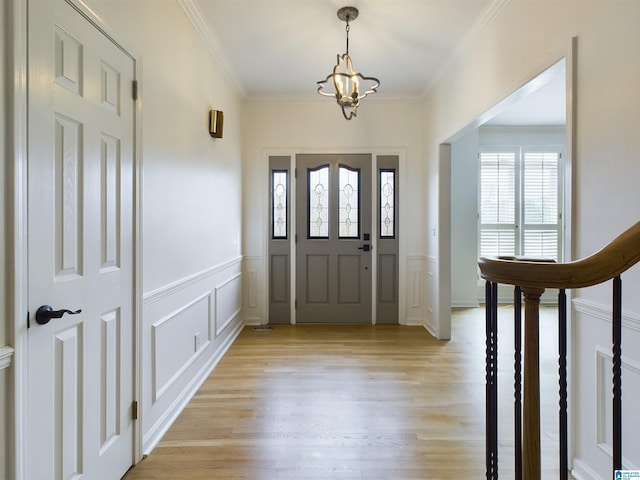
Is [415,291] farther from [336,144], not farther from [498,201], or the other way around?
[498,201]

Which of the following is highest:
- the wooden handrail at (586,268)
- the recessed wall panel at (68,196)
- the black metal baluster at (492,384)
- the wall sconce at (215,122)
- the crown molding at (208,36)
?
the crown molding at (208,36)

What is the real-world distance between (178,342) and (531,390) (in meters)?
2.21

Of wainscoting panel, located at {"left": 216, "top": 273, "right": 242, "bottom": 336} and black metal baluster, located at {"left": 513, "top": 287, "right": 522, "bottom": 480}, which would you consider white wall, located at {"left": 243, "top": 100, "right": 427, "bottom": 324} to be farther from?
black metal baluster, located at {"left": 513, "top": 287, "right": 522, "bottom": 480}

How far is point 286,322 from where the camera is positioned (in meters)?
4.55

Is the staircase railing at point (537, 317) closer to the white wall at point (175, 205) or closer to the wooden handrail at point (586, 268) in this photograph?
the wooden handrail at point (586, 268)

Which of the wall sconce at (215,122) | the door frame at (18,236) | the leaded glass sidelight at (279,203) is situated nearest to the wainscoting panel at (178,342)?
the door frame at (18,236)

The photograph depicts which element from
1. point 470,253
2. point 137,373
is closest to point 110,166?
point 137,373

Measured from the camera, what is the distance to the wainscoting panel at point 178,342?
6.59ft

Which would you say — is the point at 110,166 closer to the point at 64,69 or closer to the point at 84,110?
the point at 84,110

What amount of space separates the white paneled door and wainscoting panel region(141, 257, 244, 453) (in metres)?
0.19

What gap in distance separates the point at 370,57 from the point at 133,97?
2.37 m

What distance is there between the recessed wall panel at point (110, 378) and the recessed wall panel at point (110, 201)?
0.91 feet

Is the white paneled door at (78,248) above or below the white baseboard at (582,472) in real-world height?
above

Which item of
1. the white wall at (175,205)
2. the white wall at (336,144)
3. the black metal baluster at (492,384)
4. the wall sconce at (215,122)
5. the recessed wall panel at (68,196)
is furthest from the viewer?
the white wall at (336,144)
